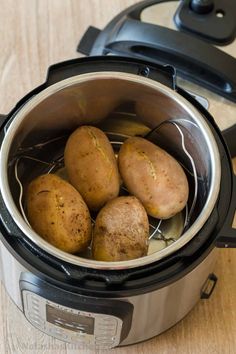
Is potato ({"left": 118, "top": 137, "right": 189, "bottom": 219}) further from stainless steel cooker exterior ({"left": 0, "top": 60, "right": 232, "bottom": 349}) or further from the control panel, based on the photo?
the control panel

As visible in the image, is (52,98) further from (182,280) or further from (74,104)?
(182,280)

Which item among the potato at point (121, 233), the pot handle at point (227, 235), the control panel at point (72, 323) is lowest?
the control panel at point (72, 323)

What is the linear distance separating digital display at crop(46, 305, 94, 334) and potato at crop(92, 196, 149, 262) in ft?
0.21

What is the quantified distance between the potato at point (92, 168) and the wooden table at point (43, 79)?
176 millimetres

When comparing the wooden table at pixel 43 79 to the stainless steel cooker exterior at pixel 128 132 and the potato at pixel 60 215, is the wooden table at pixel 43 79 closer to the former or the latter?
the stainless steel cooker exterior at pixel 128 132

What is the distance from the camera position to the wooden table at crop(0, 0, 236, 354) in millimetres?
750

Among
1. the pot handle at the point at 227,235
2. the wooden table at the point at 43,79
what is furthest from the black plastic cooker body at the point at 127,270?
the wooden table at the point at 43,79

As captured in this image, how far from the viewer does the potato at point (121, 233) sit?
0.65 metres

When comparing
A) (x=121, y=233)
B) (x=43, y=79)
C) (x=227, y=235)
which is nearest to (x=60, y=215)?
(x=121, y=233)

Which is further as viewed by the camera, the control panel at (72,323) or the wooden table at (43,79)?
the wooden table at (43,79)

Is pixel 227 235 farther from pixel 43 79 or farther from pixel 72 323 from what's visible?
pixel 43 79

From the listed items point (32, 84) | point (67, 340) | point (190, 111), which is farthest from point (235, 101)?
point (67, 340)

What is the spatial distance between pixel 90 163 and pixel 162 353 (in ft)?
0.80

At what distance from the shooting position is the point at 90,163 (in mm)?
702
